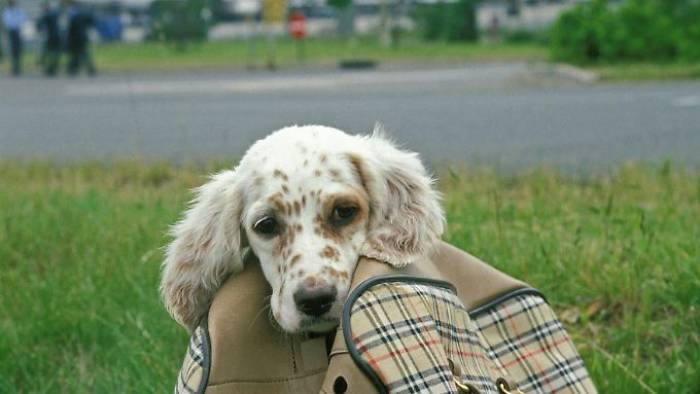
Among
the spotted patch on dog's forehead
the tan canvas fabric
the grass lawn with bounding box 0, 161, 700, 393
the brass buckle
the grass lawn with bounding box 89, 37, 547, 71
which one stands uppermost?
Answer: the spotted patch on dog's forehead

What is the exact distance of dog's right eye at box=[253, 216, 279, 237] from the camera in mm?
2594

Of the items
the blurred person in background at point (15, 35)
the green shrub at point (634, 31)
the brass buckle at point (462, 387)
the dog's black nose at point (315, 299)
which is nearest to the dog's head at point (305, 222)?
the dog's black nose at point (315, 299)

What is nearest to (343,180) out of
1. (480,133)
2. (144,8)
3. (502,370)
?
(502,370)

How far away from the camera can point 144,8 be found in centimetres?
4547

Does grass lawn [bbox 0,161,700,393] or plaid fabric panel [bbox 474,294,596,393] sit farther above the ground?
plaid fabric panel [bbox 474,294,596,393]

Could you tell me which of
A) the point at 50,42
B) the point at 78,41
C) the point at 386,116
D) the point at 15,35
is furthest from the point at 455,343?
the point at 15,35

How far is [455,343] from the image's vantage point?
2.64 m

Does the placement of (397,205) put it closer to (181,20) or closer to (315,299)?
(315,299)

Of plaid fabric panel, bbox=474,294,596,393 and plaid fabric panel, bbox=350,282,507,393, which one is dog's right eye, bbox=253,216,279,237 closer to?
plaid fabric panel, bbox=350,282,507,393

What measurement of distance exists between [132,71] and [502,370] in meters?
20.7

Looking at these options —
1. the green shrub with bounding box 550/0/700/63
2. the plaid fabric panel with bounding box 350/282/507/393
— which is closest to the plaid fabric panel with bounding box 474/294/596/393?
the plaid fabric panel with bounding box 350/282/507/393

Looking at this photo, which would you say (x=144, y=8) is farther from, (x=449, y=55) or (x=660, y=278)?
(x=660, y=278)

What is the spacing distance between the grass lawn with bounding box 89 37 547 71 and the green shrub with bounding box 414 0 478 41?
0.77 metres

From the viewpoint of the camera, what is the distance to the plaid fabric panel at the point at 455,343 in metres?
2.42
